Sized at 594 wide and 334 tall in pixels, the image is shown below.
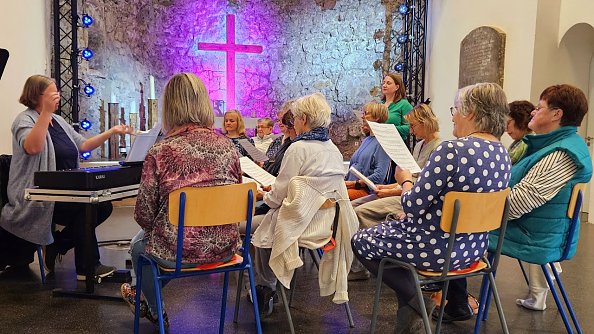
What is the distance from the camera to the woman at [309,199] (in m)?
2.47

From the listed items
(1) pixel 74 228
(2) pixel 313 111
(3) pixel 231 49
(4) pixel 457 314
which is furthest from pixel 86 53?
(4) pixel 457 314

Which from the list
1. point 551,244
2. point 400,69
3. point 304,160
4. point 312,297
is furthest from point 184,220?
point 400,69

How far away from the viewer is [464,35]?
661 centimetres

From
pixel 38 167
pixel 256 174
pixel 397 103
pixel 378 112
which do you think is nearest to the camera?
pixel 256 174

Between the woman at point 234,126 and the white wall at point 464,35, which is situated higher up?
the white wall at point 464,35

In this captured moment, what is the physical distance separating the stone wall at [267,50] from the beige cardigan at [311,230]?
17.3 ft

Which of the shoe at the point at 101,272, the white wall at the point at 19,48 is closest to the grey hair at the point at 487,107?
the shoe at the point at 101,272

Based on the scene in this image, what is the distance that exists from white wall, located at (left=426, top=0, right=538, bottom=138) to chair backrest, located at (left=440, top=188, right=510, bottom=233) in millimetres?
3889

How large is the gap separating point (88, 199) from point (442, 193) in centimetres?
176

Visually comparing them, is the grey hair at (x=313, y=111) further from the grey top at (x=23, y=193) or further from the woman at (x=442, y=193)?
the grey top at (x=23, y=193)

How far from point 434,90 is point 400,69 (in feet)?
2.28

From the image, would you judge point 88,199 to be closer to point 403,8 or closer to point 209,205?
point 209,205

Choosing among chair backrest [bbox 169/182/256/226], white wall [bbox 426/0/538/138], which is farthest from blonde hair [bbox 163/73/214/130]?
white wall [bbox 426/0/538/138]

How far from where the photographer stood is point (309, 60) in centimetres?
803
